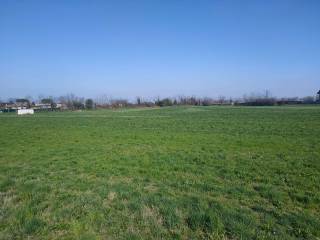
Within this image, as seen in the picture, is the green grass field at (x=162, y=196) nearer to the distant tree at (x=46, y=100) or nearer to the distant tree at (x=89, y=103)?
the distant tree at (x=89, y=103)

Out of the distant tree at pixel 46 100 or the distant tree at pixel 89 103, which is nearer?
the distant tree at pixel 89 103

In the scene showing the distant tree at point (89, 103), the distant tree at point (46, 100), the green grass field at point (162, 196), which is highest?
the distant tree at point (46, 100)

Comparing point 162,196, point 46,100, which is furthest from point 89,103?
point 162,196

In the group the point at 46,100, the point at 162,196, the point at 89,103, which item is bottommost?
the point at 162,196

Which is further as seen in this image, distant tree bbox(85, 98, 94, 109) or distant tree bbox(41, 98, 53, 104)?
distant tree bbox(41, 98, 53, 104)

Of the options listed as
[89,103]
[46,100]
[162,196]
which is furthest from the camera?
[46,100]

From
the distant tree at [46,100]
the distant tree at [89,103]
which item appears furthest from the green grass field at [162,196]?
the distant tree at [46,100]

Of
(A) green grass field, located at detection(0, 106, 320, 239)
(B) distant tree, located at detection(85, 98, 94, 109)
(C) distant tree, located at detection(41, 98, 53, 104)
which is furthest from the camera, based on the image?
(C) distant tree, located at detection(41, 98, 53, 104)

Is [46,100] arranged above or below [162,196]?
above

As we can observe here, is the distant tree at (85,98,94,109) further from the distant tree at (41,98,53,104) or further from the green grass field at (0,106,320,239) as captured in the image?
the green grass field at (0,106,320,239)

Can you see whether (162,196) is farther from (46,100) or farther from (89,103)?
(46,100)

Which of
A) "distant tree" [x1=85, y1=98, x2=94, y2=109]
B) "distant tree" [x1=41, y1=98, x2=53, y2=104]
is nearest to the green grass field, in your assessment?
"distant tree" [x1=85, y1=98, x2=94, y2=109]

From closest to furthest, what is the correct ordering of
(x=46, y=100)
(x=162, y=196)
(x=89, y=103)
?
(x=162, y=196)
(x=89, y=103)
(x=46, y=100)

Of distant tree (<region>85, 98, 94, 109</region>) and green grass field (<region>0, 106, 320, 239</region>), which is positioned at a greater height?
distant tree (<region>85, 98, 94, 109</region>)
